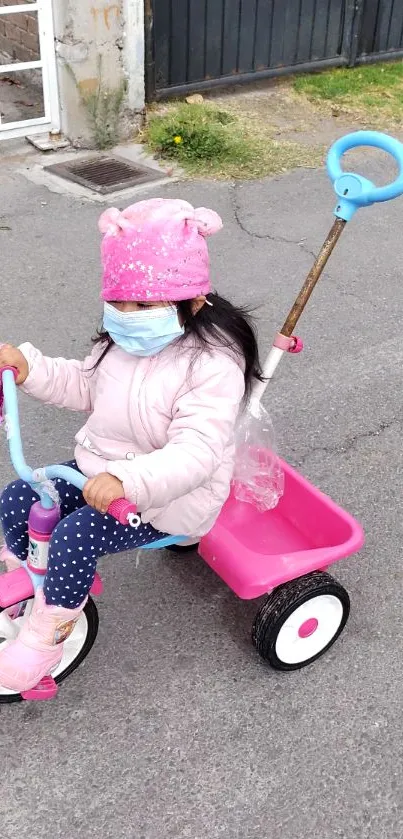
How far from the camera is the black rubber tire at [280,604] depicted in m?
2.15

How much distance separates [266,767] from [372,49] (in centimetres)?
685

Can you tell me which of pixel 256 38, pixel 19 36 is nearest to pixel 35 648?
pixel 19 36

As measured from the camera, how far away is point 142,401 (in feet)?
6.48

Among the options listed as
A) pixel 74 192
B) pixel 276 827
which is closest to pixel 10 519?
pixel 276 827

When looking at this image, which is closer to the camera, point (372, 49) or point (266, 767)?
point (266, 767)

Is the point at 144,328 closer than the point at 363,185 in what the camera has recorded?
Yes

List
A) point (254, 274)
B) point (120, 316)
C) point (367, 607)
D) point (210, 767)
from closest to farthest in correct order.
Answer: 1. point (120, 316)
2. point (210, 767)
3. point (367, 607)
4. point (254, 274)

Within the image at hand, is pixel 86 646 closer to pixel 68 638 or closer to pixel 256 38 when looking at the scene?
pixel 68 638

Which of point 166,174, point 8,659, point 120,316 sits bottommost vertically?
point 166,174

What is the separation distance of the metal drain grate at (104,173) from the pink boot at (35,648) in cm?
354

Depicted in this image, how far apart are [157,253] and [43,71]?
4.10 m

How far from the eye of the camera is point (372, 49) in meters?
7.46

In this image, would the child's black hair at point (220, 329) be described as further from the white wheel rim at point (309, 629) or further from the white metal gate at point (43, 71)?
the white metal gate at point (43, 71)

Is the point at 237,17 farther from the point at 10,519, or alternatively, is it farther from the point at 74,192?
the point at 10,519
